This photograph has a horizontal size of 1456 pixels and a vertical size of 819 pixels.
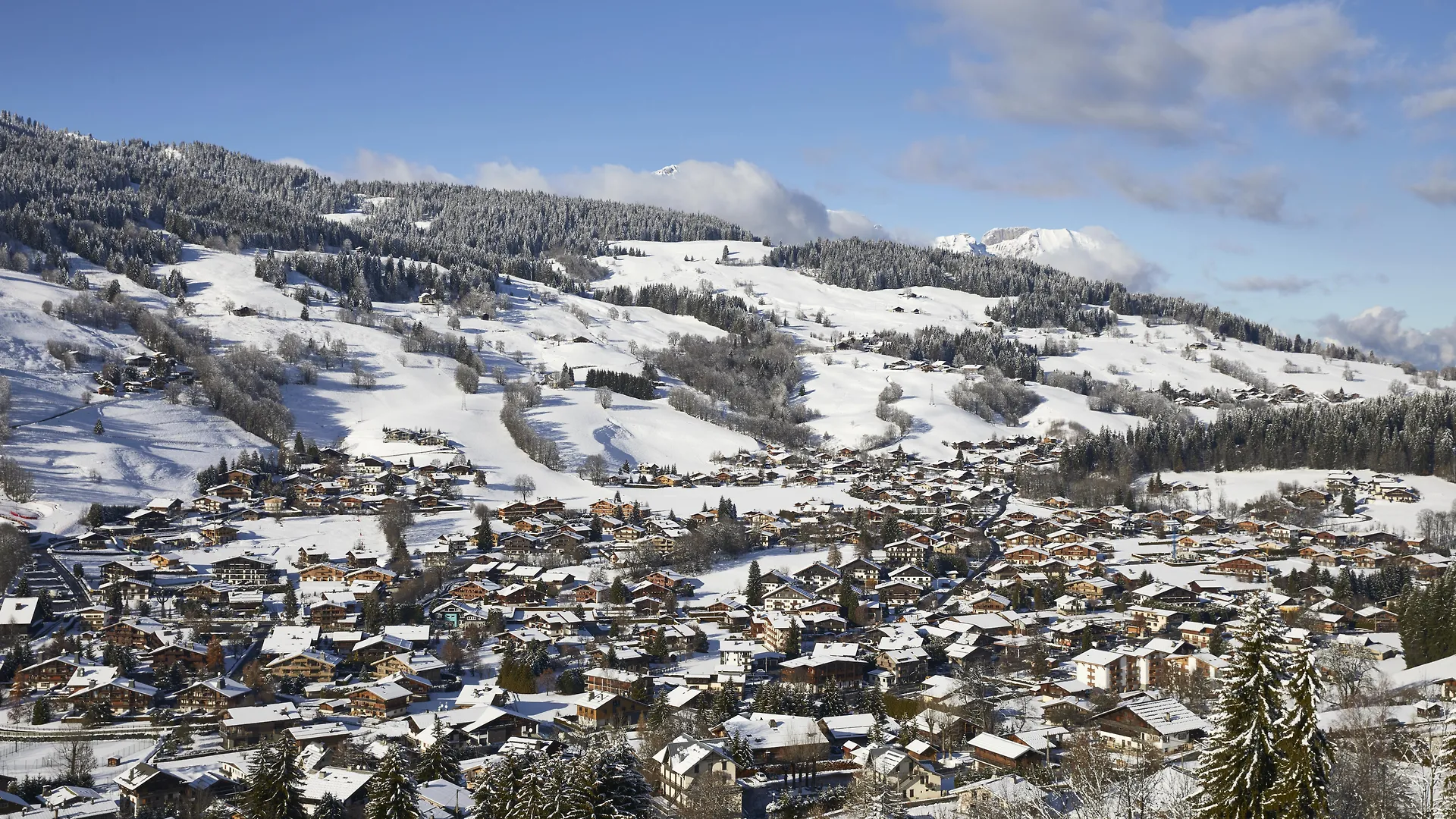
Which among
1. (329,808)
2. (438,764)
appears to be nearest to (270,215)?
(438,764)

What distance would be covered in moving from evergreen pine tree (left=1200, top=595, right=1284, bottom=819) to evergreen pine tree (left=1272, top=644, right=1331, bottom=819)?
8cm

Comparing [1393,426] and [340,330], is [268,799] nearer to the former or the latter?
[1393,426]

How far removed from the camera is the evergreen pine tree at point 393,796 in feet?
49.1

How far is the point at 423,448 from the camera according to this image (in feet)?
189

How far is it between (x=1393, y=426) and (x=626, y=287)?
6670cm

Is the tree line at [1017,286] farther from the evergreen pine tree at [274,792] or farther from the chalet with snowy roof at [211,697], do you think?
the evergreen pine tree at [274,792]

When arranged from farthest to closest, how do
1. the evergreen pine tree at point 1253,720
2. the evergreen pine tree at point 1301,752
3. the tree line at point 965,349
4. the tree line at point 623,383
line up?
1. the tree line at point 965,349
2. the tree line at point 623,383
3. the evergreen pine tree at point 1253,720
4. the evergreen pine tree at point 1301,752

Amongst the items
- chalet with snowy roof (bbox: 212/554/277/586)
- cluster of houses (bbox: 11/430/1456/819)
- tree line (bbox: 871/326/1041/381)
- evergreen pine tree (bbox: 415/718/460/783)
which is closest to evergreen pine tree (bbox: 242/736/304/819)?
cluster of houses (bbox: 11/430/1456/819)

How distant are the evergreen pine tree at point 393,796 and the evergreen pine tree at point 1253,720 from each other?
9.72 meters

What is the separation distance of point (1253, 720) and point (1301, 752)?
1.42 feet

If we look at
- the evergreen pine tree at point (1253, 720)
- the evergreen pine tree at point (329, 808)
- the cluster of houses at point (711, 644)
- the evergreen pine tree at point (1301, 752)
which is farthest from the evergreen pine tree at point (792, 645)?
the evergreen pine tree at point (1301, 752)

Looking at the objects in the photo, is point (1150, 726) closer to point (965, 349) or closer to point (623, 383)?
point (623, 383)

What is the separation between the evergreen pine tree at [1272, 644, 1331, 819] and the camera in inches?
386

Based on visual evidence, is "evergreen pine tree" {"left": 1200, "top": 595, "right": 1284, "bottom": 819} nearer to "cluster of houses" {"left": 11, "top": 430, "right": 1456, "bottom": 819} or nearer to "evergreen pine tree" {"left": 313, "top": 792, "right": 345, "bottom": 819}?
"cluster of houses" {"left": 11, "top": 430, "right": 1456, "bottom": 819}
